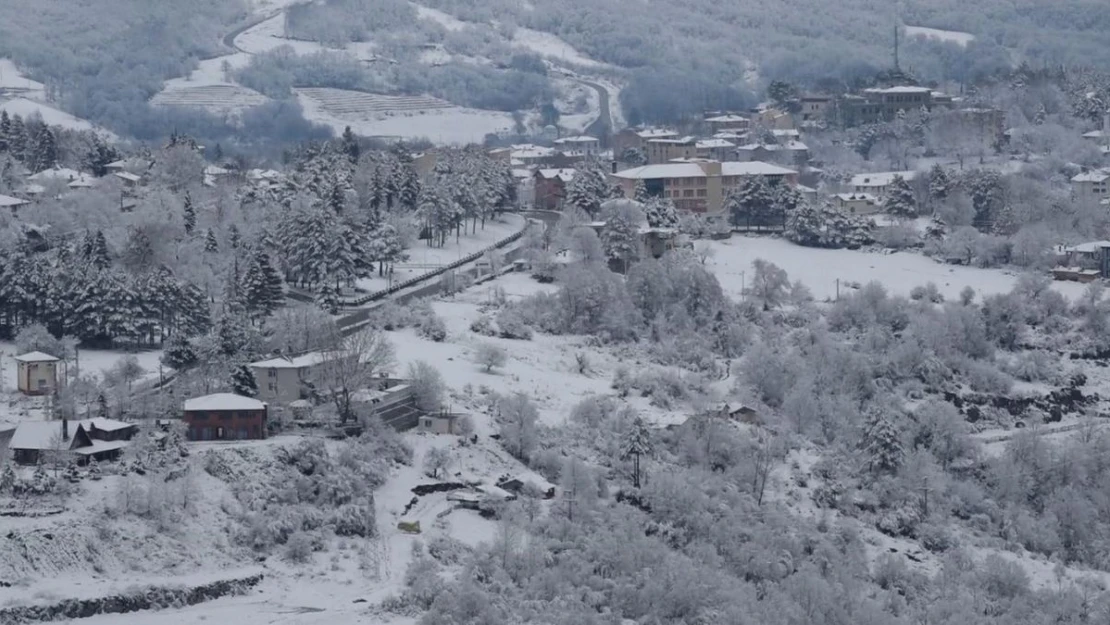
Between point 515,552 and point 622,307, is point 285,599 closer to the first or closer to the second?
point 515,552

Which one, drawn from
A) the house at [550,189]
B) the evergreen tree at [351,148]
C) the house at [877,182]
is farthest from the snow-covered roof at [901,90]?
the evergreen tree at [351,148]

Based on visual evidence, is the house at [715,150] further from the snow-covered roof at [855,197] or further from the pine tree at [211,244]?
the pine tree at [211,244]

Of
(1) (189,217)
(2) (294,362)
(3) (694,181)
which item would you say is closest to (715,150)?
(3) (694,181)

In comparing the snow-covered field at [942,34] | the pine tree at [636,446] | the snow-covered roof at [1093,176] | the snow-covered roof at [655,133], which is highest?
the snow-covered field at [942,34]

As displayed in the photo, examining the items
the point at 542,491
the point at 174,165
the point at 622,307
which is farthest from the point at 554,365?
the point at 174,165

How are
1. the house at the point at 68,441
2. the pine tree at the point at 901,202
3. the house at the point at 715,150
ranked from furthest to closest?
the house at the point at 715,150 < the pine tree at the point at 901,202 < the house at the point at 68,441
